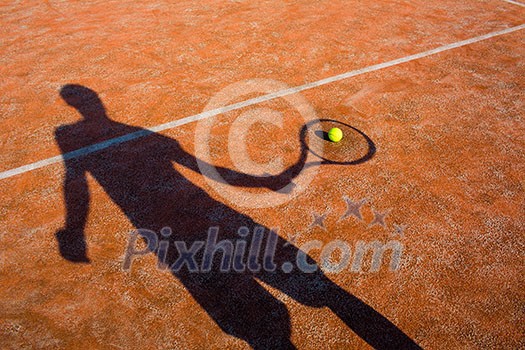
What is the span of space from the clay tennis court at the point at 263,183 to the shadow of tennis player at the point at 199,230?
0.10 feet

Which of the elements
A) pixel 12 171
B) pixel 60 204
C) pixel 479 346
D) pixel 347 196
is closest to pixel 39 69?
pixel 12 171

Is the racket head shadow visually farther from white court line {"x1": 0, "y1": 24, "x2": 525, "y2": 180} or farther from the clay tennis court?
white court line {"x1": 0, "y1": 24, "x2": 525, "y2": 180}

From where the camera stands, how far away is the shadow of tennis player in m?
5.11

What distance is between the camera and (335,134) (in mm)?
8031

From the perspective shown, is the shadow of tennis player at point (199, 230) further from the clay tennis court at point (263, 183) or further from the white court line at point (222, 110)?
the white court line at point (222, 110)

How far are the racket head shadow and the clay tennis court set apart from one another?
1.7 inches

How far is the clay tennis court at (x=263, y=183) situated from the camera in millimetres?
5172

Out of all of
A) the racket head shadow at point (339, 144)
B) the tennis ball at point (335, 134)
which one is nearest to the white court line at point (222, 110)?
the racket head shadow at point (339, 144)

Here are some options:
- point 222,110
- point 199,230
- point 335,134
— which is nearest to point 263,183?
point 199,230

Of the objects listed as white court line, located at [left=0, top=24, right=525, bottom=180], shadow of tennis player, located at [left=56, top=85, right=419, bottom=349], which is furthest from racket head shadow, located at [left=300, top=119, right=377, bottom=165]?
white court line, located at [left=0, top=24, right=525, bottom=180]

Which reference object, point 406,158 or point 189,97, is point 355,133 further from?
point 189,97

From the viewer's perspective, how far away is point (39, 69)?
417 inches

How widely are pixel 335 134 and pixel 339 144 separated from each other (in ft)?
0.81

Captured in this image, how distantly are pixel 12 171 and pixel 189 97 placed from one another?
4.13 meters
